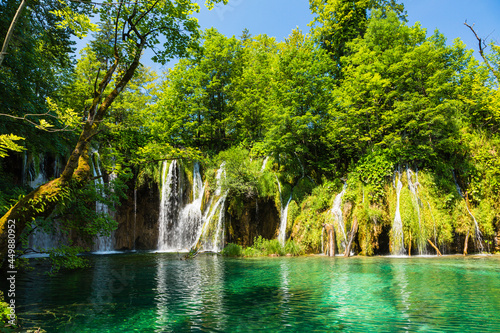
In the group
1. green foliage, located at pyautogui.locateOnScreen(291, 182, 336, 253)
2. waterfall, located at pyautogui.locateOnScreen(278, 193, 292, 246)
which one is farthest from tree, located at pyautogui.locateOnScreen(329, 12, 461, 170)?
waterfall, located at pyautogui.locateOnScreen(278, 193, 292, 246)

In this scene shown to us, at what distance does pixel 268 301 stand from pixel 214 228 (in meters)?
13.0

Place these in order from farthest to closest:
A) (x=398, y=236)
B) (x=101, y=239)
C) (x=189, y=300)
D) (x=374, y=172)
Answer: (x=101, y=239), (x=374, y=172), (x=398, y=236), (x=189, y=300)

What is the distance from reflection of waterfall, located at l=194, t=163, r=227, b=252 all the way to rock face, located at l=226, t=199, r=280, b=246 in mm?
474

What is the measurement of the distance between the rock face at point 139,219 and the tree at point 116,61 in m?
16.3

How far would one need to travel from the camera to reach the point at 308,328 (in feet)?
14.4

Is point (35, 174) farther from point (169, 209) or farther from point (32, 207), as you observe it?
point (32, 207)

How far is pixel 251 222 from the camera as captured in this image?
19.0 m

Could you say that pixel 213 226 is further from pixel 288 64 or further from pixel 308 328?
pixel 308 328

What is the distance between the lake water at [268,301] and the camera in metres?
4.58

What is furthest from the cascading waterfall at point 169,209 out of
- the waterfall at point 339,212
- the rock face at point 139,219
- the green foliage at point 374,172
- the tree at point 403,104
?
the green foliage at point 374,172

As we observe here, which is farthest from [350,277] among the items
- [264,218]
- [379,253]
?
[264,218]

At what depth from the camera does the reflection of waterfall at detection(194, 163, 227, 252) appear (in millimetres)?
18438

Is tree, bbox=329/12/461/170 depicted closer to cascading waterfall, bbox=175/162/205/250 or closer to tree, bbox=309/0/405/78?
tree, bbox=309/0/405/78

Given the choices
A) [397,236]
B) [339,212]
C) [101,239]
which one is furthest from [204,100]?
[397,236]
